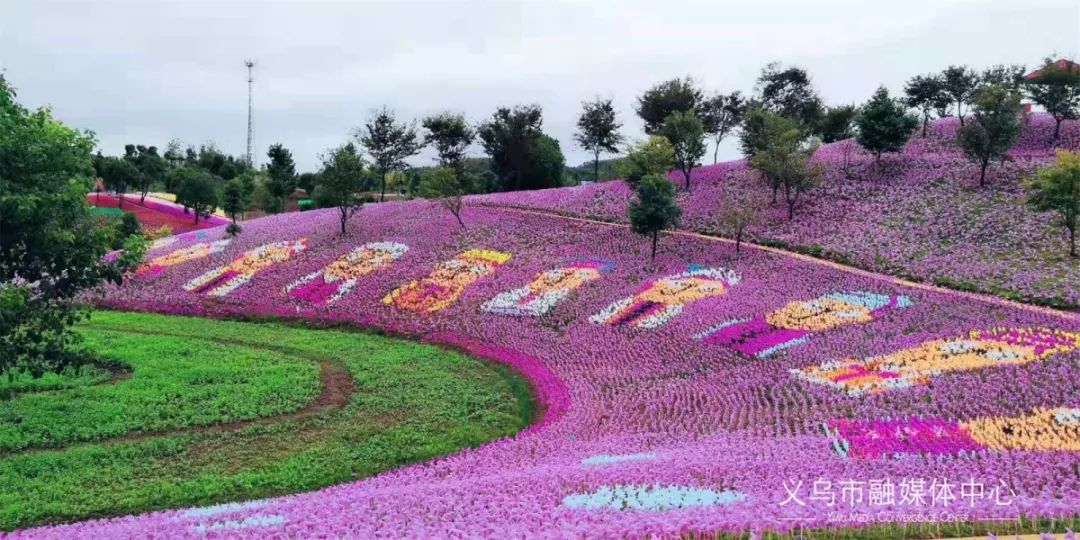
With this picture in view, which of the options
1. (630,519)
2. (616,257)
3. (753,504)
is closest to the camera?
(630,519)

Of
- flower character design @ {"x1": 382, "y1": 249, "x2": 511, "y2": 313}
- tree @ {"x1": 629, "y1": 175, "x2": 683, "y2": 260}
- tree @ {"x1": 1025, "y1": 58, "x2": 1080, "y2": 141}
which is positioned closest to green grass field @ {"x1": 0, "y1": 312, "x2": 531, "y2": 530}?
flower character design @ {"x1": 382, "y1": 249, "x2": 511, "y2": 313}

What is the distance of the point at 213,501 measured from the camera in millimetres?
12648

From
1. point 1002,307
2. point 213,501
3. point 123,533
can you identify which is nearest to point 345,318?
point 213,501

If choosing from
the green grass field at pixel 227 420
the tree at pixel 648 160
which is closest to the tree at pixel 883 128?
the tree at pixel 648 160

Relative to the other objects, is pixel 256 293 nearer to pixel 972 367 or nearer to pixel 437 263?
pixel 437 263

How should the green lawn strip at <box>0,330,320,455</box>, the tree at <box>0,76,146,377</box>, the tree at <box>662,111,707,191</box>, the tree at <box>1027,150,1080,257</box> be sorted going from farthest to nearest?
the tree at <box>662,111,707,191</box> → the tree at <box>1027,150,1080,257</box> → the green lawn strip at <box>0,330,320,455</box> → the tree at <box>0,76,146,377</box>

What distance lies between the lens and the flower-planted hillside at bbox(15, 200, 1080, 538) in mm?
8445

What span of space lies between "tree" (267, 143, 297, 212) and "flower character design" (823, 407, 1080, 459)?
211 ft

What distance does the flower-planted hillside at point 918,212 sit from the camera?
2555 centimetres

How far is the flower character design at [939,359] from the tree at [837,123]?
125 feet

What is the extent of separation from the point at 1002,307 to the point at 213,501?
2023 centimetres

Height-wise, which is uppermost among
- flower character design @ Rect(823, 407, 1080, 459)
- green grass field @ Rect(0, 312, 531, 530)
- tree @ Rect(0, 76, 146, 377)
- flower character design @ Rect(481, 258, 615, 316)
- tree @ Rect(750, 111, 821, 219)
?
tree @ Rect(750, 111, 821, 219)

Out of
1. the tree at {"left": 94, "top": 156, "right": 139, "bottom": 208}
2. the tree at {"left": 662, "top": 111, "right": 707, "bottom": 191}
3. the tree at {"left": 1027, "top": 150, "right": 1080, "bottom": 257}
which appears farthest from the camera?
the tree at {"left": 94, "top": 156, "right": 139, "bottom": 208}

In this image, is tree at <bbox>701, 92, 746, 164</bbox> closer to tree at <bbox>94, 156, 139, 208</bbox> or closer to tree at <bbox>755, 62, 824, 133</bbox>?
tree at <bbox>755, 62, 824, 133</bbox>
